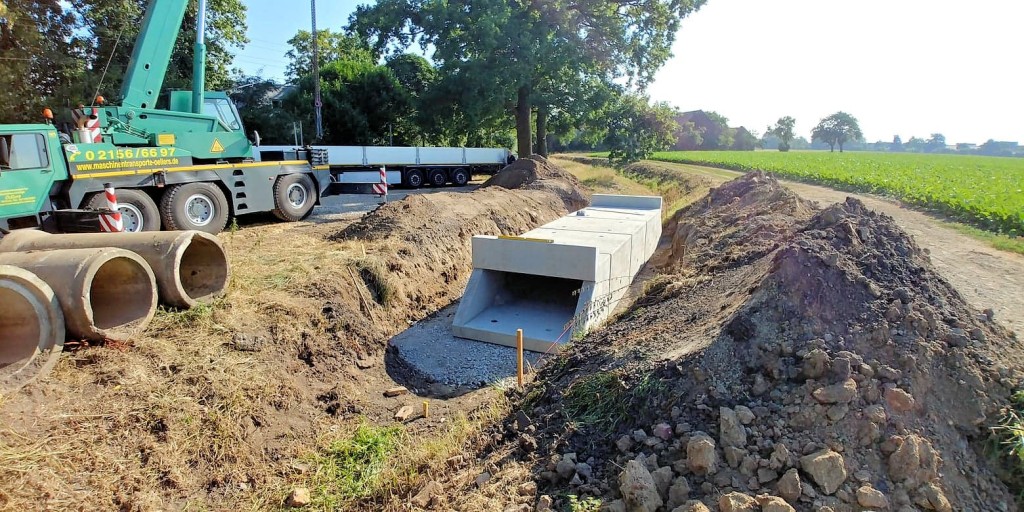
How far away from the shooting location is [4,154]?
7.84m

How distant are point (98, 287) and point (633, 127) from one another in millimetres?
22702

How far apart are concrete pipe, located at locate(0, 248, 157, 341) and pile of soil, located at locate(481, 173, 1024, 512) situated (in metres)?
3.68

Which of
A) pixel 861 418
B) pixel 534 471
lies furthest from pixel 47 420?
pixel 861 418

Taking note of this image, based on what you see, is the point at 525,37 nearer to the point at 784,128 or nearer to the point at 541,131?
the point at 541,131

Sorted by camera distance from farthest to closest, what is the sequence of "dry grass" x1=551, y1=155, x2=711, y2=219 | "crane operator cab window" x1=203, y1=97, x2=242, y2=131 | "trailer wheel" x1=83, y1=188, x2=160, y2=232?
"dry grass" x1=551, y1=155, x2=711, y2=219 < "crane operator cab window" x1=203, y1=97, x2=242, y2=131 < "trailer wheel" x1=83, y1=188, x2=160, y2=232

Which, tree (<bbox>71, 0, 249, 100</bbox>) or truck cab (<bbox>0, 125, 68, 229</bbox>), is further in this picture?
tree (<bbox>71, 0, 249, 100</bbox>)

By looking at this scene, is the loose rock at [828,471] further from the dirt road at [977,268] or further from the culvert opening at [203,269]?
the culvert opening at [203,269]

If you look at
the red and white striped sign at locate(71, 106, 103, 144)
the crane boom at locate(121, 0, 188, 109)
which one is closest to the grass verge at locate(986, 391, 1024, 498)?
the red and white striped sign at locate(71, 106, 103, 144)

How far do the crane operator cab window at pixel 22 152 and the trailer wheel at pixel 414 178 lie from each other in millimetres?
13663

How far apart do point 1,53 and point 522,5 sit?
19.0m

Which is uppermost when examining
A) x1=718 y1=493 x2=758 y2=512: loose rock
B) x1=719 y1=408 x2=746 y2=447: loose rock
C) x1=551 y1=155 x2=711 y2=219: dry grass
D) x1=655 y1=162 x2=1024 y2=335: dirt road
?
x1=551 y1=155 x2=711 y2=219: dry grass

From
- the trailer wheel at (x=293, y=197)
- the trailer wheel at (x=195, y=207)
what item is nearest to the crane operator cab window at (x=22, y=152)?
the trailer wheel at (x=195, y=207)

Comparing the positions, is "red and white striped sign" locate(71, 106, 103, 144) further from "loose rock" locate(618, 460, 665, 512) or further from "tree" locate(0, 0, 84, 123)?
"tree" locate(0, 0, 84, 123)

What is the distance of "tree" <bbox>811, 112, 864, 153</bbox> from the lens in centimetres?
9119
